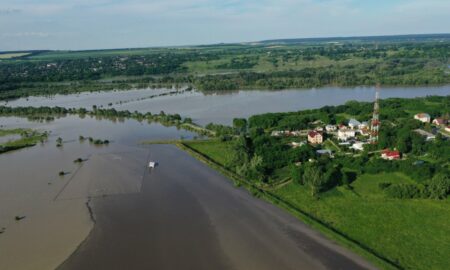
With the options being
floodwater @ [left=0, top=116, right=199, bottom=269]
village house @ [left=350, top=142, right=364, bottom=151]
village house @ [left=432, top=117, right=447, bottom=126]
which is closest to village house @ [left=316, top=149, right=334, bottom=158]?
village house @ [left=350, top=142, right=364, bottom=151]

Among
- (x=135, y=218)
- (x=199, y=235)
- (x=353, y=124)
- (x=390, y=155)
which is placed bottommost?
(x=199, y=235)

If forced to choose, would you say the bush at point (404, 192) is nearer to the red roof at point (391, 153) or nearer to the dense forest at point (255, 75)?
the red roof at point (391, 153)

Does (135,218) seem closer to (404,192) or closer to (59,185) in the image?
(59,185)

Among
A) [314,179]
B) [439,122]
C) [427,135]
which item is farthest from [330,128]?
[314,179]

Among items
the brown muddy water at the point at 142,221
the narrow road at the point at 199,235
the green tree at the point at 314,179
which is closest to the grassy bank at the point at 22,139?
the brown muddy water at the point at 142,221

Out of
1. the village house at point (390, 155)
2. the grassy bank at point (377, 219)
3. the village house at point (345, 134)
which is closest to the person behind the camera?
the grassy bank at point (377, 219)
